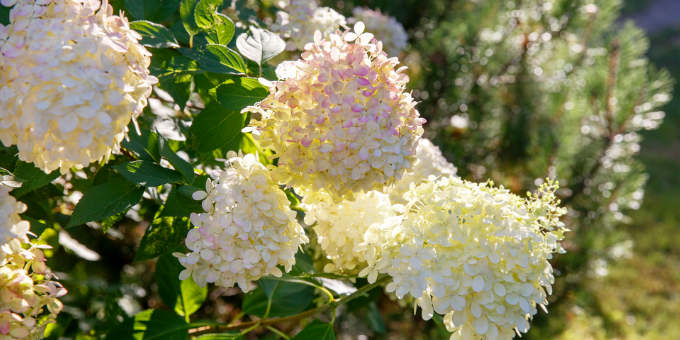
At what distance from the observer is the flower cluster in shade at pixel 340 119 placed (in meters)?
0.57

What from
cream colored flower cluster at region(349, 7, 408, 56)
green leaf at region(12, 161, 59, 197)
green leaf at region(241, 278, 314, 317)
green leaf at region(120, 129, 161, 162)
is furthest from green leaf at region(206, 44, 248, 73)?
cream colored flower cluster at region(349, 7, 408, 56)

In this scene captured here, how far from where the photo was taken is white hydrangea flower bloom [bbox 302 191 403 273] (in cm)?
68

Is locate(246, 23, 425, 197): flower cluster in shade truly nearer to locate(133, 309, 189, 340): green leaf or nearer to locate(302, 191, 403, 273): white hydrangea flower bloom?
locate(302, 191, 403, 273): white hydrangea flower bloom

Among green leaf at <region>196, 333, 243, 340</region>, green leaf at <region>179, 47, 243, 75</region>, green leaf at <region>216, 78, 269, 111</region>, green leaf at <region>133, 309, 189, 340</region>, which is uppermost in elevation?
green leaf at <region>179, 47, 243, 75</region>

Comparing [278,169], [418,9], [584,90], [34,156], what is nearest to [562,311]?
[584,90]

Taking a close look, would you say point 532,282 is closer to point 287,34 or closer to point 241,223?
point 241,223

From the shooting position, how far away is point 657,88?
165cm

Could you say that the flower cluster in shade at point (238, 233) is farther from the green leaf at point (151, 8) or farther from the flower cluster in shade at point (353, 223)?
the green leaf at point (151, 8)

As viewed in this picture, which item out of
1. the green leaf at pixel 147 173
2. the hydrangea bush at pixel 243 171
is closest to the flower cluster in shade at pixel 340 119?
the hydrangea bush at pixel 243 171

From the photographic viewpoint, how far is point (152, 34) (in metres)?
0.63

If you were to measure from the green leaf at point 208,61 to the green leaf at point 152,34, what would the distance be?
0.9 inches

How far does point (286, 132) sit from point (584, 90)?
1.50m

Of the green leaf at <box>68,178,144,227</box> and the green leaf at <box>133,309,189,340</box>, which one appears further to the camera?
the green leaf at <box>133,309,189,340</box>

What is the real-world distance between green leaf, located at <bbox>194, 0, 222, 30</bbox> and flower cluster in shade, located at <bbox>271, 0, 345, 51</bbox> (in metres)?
0.31
